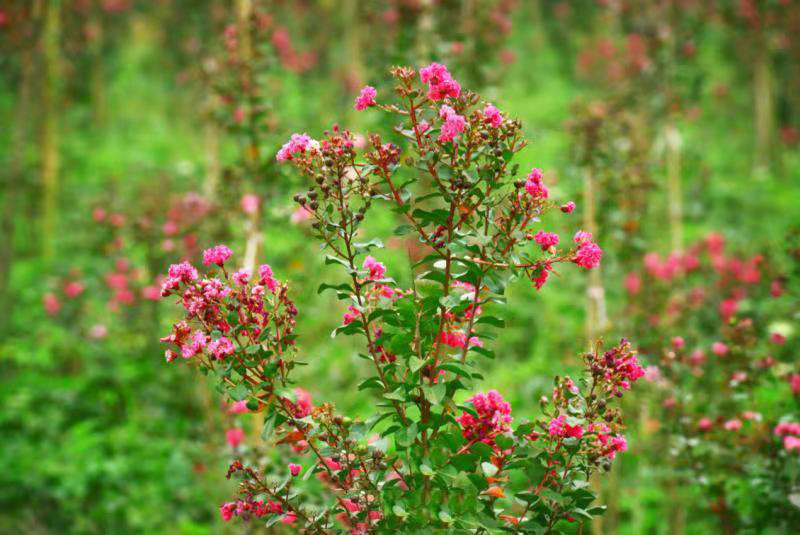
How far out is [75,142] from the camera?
14555 mm

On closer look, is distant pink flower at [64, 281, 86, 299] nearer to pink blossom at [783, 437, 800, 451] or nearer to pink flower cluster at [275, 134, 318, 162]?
pink flower cluster at [275, 134, 318, 162]

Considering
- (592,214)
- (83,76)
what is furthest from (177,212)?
(83,76)

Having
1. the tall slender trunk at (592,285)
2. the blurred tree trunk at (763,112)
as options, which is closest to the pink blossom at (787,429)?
the tall slender trunk at (592,285)

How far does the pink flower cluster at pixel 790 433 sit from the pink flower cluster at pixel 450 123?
2030 millimetres

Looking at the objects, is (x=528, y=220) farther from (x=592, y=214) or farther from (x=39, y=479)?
(x=39, y=479)

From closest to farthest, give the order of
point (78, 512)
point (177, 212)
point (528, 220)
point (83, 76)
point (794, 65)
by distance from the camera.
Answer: point (528, 220) → point (78, 512) → point (177, 212) → point (794, 65) → point (83, 76)

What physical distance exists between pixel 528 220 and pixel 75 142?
46.4ft

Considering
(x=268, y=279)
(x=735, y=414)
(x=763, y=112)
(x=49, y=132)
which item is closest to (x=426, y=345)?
(x=268, y=279)

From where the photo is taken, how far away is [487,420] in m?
2.32

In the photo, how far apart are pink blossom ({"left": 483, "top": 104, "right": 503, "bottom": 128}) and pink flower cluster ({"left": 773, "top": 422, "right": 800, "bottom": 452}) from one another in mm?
1954

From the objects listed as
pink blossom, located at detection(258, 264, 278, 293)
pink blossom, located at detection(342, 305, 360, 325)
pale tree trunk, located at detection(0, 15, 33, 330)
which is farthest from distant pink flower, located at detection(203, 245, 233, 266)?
pale tree trunk, located at detection(0, 15, 33, 330)

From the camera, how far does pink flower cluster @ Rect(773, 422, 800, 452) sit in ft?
10.2

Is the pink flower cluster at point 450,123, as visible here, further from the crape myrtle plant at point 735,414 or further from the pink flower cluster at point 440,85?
the crape myrtle plant at point 735,414

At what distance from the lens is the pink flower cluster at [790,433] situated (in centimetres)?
311
